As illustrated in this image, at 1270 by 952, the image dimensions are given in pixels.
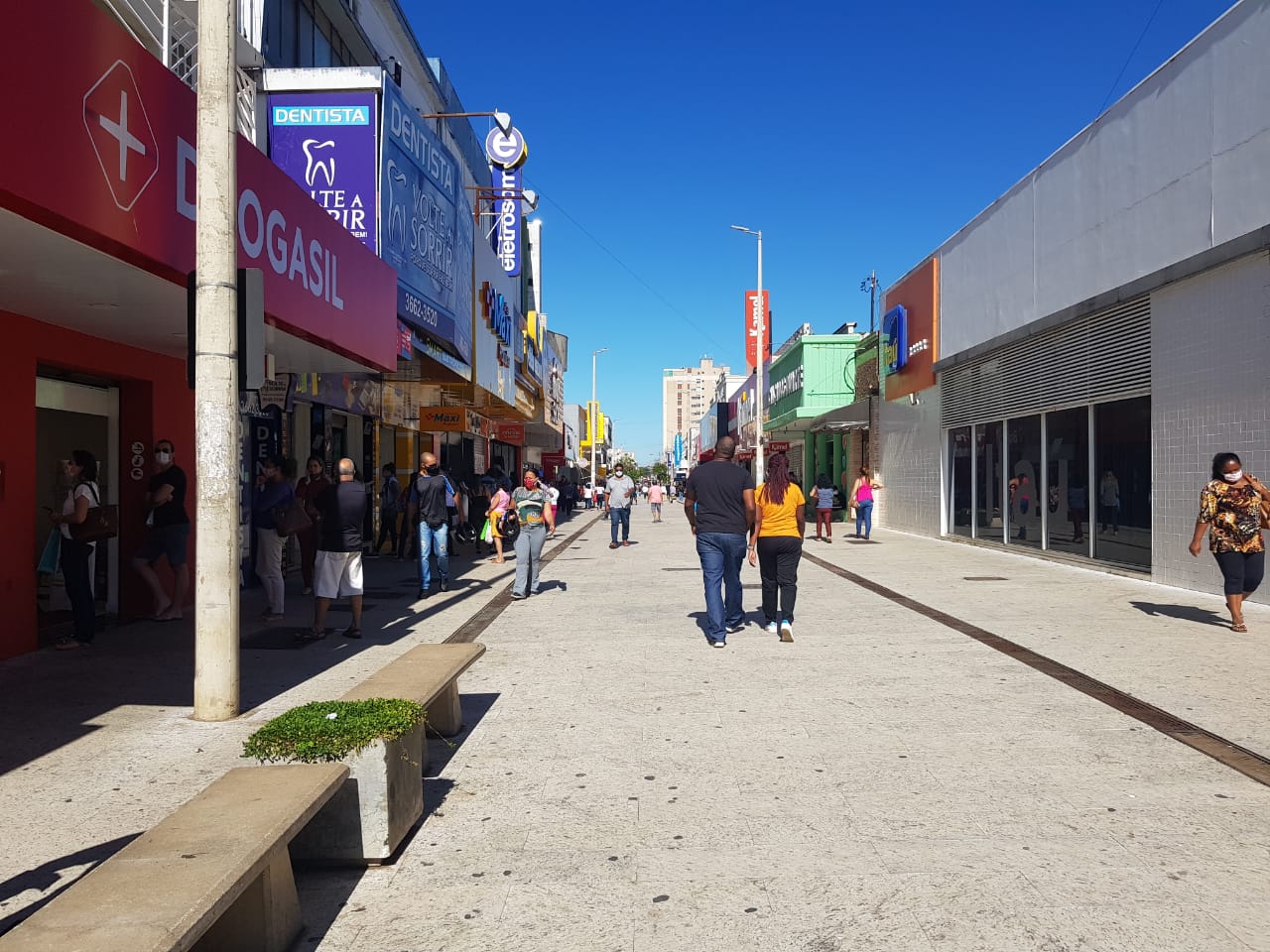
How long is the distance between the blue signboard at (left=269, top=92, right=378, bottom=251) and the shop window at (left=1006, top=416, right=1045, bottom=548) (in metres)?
11.8

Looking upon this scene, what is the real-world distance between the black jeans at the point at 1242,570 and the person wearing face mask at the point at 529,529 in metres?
7.22

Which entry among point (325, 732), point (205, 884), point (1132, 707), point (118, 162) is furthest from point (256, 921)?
point (1132, 707)

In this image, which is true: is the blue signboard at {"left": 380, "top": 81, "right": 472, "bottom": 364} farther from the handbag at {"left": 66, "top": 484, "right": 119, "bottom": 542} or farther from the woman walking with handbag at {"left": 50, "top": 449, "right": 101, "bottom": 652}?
the handbag at {"left": 66, "top": 484, "right": 119, "bottom": 542}

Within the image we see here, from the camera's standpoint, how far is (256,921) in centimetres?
305

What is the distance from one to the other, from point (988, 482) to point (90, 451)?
1595cm

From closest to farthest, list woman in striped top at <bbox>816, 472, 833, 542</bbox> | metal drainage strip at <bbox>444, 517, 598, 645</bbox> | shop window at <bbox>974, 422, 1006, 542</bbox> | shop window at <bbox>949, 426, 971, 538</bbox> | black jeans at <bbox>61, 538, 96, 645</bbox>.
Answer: black jeans at <bbox>61, 538, 96, 645</bbox>
metal drainage strip at <bbox>444, 517, 598, 645</bbox>
shop window at <bbox>974, 422, 1006, 542</bbox>
shop window at <bbox>949, 426, 971, 538</bbox>
woman in striped top at <bbox>816, 472, 833, 542</bbox>

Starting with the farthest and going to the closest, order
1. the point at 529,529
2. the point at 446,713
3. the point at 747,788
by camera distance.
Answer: the point at 529,529 → the point at 446,713 → the point at 747,788

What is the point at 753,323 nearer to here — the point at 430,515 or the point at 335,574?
the point at 430,515

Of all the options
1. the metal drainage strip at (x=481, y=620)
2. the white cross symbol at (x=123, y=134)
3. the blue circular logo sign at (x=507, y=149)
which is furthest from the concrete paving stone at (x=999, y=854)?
the blue circular logo sign at (x=507, y=149)

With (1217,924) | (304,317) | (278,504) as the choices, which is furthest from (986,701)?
(278,504)

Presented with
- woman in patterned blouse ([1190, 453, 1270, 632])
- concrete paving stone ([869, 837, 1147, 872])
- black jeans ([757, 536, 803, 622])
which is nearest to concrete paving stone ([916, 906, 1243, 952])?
concrete paving stone ([869, 837, 1147, 872])

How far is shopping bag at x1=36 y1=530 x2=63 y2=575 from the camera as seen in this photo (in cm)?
822

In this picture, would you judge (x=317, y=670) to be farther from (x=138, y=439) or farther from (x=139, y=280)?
(x=138, y=439)

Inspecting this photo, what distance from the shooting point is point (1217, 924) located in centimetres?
328
